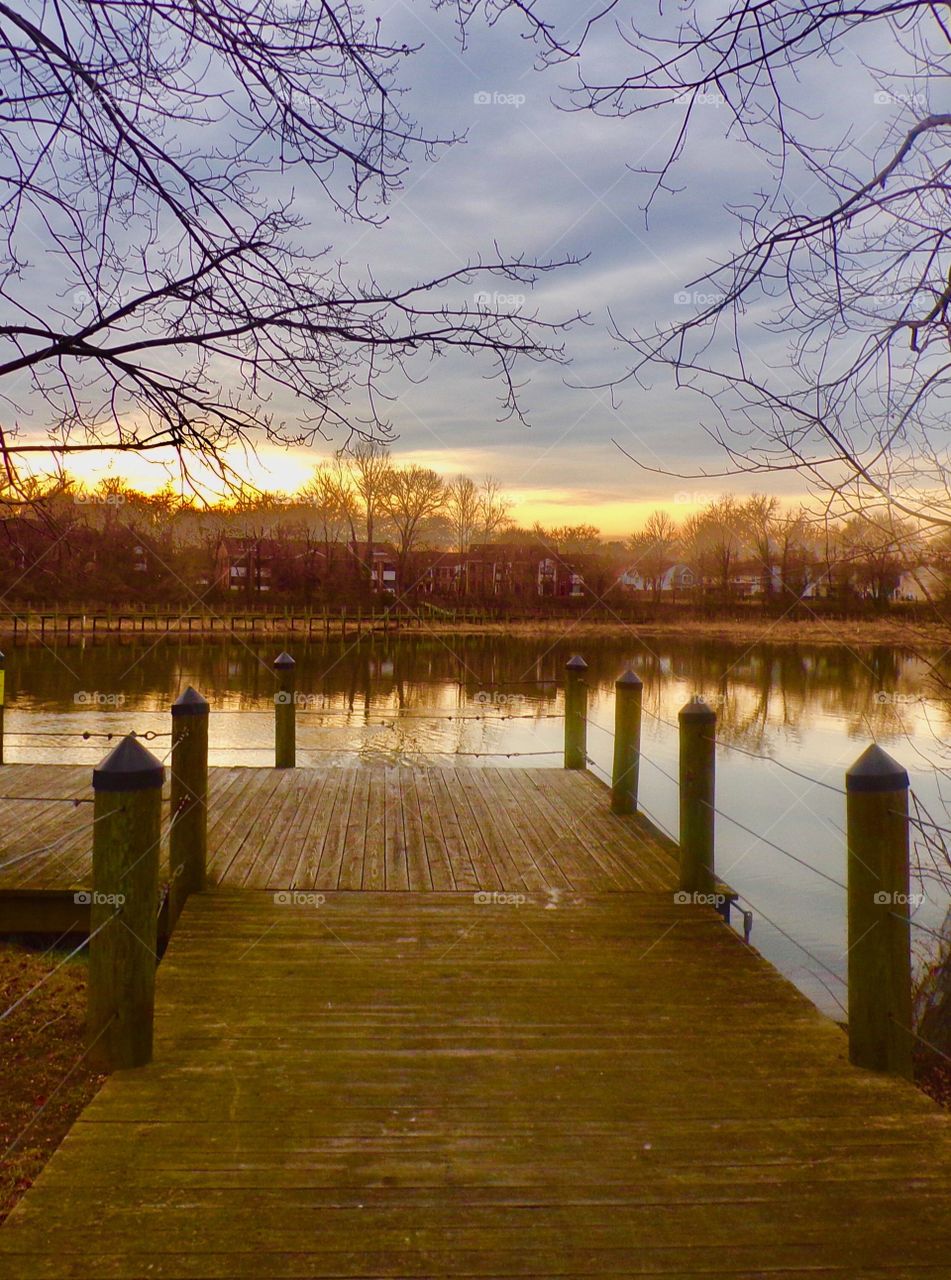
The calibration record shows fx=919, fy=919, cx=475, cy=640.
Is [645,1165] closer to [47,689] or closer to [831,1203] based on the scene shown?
[831,1203]

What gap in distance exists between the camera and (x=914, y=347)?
14.1 ft

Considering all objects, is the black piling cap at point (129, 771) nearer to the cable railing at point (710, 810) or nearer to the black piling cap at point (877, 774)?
the cable railing at point (710, 810)

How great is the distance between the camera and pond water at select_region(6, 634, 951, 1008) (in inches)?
427

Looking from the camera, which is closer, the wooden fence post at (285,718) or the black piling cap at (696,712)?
the black piling cap at (696,712)

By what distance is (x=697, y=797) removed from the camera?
558 centimetres

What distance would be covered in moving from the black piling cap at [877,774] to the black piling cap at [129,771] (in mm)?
2755

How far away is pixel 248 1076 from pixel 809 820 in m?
12.5

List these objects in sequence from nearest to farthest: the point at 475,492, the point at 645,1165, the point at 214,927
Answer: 1. the point at 645,1165
2. the point at 214,927
3. the point at 475,492

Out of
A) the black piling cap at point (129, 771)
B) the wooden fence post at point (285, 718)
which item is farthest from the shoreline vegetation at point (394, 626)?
the black piling cap at point (129, 771)

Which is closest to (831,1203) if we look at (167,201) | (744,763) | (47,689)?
(167,201)

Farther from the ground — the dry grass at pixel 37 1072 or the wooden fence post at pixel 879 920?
the wooden fence post at pixel 879 920

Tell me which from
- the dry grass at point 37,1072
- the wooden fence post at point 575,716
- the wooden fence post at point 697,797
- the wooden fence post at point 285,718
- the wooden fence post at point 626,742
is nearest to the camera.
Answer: the dry grass at point 37,1072

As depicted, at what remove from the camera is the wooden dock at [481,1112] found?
8.29 feet

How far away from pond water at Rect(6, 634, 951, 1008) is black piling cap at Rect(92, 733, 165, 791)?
2873mm
